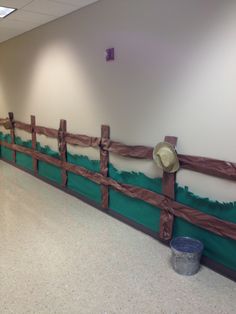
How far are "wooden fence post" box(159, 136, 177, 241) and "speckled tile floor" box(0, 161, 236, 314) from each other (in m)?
0.15

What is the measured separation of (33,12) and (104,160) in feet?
6.77

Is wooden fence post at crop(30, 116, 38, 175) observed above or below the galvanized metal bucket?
above

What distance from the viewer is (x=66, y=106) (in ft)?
13.7

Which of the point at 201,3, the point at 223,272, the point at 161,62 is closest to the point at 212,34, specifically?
the point at 201,3

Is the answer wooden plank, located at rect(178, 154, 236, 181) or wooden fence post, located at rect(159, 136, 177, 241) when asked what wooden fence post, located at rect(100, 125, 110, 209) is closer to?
wooden fence post, located at rect(159, 136, 177, 241)

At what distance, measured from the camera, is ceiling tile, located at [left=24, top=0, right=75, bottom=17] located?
3.42 metres

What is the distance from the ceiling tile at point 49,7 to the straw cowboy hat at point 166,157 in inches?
81.4

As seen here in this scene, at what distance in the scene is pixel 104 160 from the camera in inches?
140

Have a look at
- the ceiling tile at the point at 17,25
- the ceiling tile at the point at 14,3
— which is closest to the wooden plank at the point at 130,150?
the ceiling tile at the point at 14,3

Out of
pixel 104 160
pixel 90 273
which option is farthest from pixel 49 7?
pixel 90 273

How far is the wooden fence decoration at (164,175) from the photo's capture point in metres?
2.38

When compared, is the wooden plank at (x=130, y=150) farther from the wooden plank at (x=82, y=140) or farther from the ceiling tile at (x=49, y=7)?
the ceiling tile at (x=49, y=7)

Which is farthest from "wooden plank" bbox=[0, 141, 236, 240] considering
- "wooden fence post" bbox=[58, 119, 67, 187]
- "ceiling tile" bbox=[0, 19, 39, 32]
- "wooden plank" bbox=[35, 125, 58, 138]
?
"ceiling tile" bbox=[0, 19, 39, 32]

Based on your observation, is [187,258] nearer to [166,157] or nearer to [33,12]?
[166,157]
